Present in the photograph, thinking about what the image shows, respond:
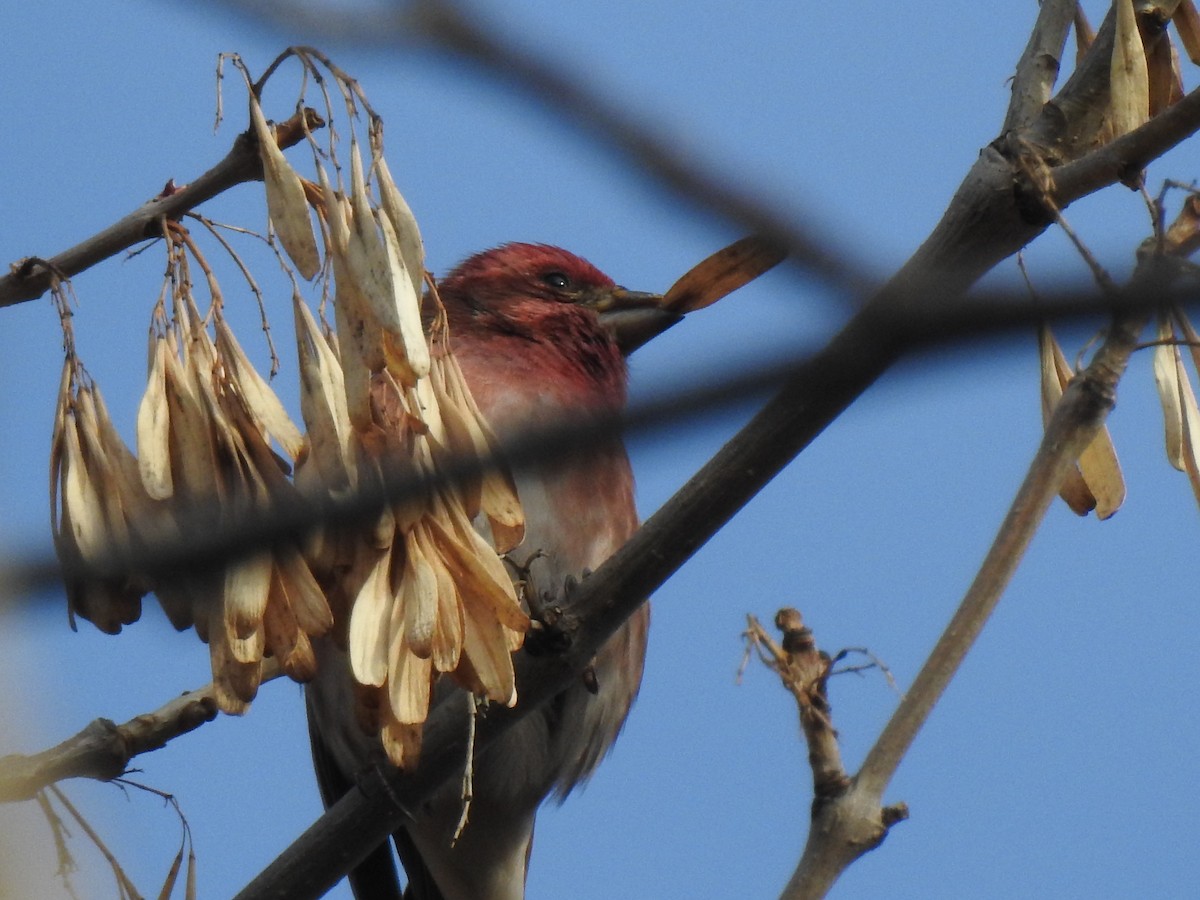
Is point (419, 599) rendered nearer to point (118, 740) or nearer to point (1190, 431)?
point (118, 740)

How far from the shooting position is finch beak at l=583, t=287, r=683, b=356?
653cm

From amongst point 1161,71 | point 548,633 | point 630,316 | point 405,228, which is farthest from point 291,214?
point 630,316

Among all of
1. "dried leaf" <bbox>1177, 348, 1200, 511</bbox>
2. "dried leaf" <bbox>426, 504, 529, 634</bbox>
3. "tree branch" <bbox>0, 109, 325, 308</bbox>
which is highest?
"tree branch" <bbox>0, 109, 325, 308</bbox>

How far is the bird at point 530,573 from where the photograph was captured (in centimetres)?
558

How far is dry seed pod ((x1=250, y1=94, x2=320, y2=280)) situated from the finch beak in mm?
3210

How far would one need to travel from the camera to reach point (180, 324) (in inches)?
141

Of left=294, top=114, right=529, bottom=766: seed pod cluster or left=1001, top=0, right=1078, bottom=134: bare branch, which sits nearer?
left=294, top=114, right=529, bottom=766: seed pod cluster

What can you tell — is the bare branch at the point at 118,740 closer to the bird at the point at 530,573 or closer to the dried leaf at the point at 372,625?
the dried leaf at the point at 372,625

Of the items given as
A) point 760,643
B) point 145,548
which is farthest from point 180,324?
point 145,548

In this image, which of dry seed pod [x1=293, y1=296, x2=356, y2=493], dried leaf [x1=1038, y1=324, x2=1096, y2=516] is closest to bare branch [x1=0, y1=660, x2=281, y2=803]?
dry seed pod [x1=293, y1=296, x2=356, y2=493]

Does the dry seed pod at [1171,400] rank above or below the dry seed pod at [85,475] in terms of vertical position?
below

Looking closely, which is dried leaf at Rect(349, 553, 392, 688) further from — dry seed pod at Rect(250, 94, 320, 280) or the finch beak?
the finch beak

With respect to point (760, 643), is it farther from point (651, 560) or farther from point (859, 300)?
point (859, 300)

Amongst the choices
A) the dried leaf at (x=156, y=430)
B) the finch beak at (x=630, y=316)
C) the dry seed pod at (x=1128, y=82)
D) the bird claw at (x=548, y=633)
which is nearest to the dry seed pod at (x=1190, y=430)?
the dry seed pod at (x=1128, y=82)
